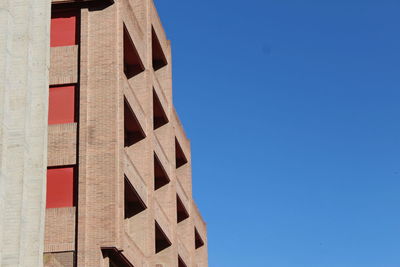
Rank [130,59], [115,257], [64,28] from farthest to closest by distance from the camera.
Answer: [130,59] → [64,28] → [115,257]

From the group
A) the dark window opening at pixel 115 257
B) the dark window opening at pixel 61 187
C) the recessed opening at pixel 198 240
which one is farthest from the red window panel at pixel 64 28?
the recessed opening at pixel 198 240

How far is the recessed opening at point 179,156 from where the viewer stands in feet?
180

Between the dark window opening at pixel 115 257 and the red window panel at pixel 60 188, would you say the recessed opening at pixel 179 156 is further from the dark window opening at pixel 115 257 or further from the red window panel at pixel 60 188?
the red window panel at pixel 60 188

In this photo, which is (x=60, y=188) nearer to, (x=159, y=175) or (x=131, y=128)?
(x=131, y=128)

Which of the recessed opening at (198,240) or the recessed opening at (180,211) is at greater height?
the recessed opening at (198,240)

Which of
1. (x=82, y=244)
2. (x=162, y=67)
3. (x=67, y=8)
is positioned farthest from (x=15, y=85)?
(x=162, y=67)

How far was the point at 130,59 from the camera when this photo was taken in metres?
42.7

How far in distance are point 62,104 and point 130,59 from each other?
257 inches

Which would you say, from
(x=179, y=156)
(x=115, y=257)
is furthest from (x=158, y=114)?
(x=115, y=257)

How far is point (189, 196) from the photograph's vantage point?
56.0 metres

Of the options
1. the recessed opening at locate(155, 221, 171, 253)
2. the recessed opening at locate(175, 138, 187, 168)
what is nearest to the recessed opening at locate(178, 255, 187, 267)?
the recessed opening at locate(155, 221, 171, 253)

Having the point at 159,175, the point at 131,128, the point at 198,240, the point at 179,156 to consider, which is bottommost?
the point at 131,128

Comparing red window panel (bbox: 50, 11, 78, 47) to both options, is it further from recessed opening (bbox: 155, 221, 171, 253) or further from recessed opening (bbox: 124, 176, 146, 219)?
recessed opening (bbox: 155, 221, 171, 253)

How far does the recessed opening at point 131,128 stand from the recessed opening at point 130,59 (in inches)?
117
